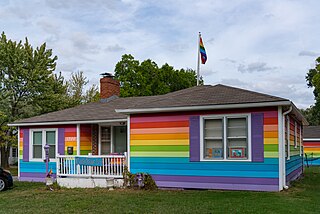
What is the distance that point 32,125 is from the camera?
16.4 m

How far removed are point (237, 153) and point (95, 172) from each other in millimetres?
4881

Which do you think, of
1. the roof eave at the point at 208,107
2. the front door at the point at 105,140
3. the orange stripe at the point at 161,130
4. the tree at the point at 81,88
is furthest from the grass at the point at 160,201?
the tree at the point at 81,88

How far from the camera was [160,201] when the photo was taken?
32.9 feet

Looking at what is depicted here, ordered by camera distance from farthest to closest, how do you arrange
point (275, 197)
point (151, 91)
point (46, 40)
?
point (151, 91)
point (46, 40)
point (275, 197)

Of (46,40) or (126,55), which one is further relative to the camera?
(126,55)

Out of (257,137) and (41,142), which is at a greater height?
(257,137)

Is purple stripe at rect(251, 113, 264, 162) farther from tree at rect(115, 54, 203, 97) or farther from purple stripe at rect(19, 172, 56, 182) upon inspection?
tree at rect(115, 54, 203, 97)

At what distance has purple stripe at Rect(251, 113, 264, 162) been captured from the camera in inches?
444

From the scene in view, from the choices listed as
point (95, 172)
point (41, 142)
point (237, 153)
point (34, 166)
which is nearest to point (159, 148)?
point (95, 172)

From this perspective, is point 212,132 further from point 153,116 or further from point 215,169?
point 153,116

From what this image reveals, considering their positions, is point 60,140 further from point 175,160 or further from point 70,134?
point 175,160

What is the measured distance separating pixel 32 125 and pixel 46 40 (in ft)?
39.4

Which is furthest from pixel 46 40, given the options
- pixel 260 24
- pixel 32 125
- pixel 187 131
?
pixel 187 131

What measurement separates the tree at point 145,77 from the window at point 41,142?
79.0 feet
